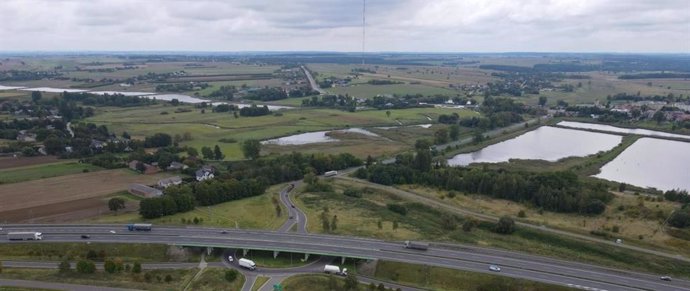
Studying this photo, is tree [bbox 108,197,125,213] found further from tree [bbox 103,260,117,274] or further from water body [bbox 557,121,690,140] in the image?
water body [bbox 557,121,690,140]

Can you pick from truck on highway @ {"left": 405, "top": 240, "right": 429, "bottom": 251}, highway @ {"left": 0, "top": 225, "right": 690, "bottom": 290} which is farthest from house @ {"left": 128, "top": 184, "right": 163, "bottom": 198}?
truck on highway @ {"left": 405, "top": 240, "right": 429, "bottom": 251}

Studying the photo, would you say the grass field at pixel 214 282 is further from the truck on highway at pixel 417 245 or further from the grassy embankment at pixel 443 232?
the truck on highway at pixel 417 245

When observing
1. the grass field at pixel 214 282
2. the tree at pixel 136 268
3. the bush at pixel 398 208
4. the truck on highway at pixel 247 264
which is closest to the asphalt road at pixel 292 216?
the truck on highway at pixel 247 264

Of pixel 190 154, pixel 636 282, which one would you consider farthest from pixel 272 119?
pixel 636 282

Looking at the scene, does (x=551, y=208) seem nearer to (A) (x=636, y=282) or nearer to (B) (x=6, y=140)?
(A) (x=636, y=282)

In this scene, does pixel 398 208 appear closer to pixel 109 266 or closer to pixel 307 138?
pixel 109 266

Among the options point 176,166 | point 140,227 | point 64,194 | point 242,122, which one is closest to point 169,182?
point 176,166
